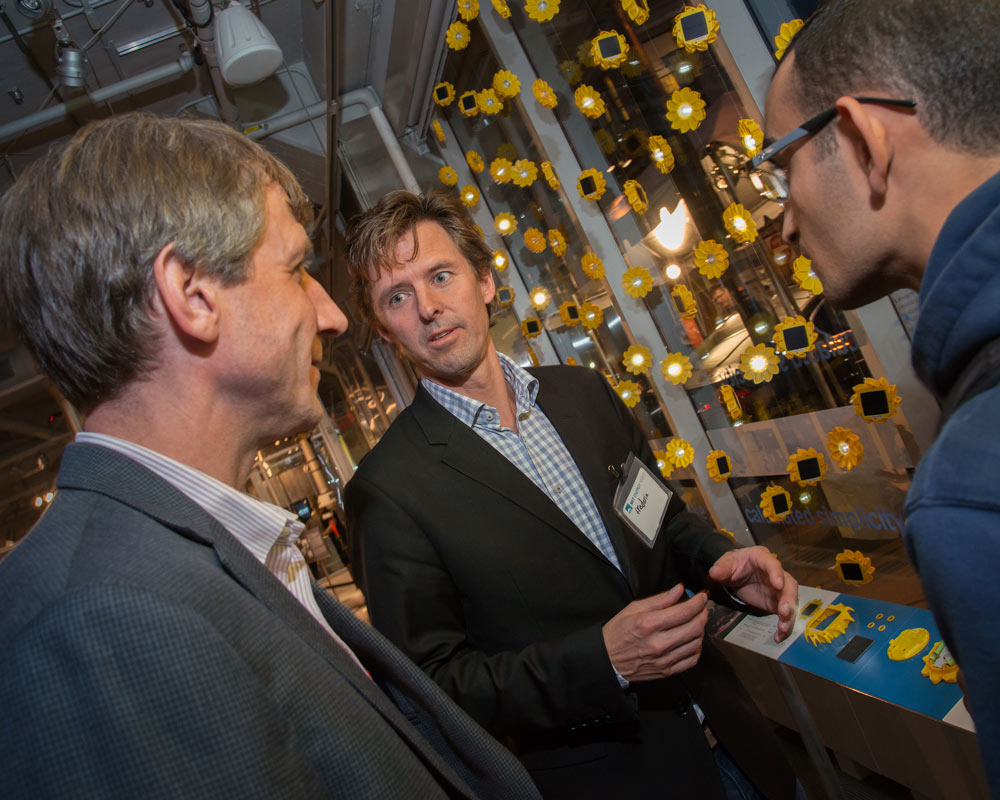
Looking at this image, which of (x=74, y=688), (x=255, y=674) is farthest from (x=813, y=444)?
(x=74, y=688)

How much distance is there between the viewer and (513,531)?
64.8 inches

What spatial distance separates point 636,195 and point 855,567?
1.86m

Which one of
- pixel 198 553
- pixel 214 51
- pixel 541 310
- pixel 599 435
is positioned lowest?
pixel 599 435

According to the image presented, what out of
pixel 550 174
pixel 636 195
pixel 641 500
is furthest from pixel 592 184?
pixel 641 500

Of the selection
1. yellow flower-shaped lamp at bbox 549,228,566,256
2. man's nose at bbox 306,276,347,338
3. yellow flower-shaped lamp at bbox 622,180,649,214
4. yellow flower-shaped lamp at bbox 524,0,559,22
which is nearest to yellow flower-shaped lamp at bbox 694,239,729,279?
yellow flower-shaped lamp at bbox 622,180,649,214

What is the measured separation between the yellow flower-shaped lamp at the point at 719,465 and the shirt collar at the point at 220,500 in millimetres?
2534

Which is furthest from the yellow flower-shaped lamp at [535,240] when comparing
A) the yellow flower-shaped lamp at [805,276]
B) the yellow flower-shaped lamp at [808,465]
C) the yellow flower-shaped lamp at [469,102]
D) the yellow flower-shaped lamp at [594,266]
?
the yellow flower-shaped lamp at [808,465]

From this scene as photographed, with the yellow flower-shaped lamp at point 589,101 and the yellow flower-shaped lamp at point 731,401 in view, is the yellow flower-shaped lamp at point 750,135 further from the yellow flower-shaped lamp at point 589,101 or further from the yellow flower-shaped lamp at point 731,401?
the yellow flower-shaped lamp at point 731,401

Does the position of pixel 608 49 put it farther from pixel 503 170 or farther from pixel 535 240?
pixel 535 240

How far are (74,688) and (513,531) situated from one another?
115 cm

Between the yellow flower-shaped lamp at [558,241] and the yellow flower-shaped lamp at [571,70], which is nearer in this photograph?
the yellow flower-shaped lamp at [571,70]

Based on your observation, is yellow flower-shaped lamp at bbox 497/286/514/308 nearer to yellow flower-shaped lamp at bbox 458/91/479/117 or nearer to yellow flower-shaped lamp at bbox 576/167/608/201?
yellow flower-shaped lamp at bbox 458/91/479/117

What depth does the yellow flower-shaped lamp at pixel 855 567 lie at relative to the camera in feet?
7.98

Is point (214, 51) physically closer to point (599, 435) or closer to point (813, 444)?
point (599, 435)
